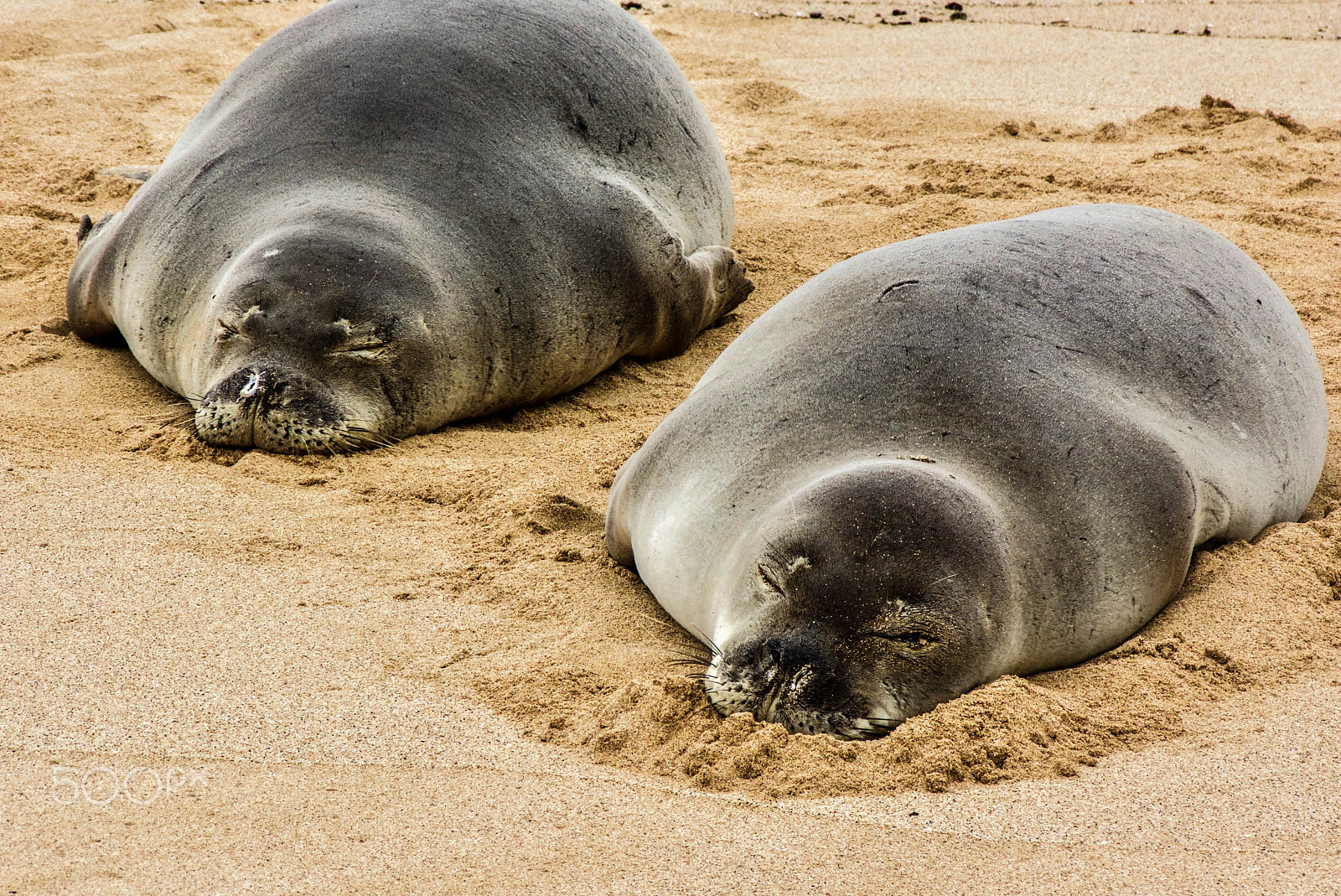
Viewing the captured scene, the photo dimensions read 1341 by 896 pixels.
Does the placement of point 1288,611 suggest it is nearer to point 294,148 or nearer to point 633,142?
point 633,142

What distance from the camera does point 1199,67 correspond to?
8.70m

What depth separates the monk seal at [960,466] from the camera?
8.07 feet

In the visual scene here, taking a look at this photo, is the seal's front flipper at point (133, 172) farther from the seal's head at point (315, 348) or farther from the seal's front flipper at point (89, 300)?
the seal's head at point (315, 348)

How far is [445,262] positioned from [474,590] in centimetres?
143

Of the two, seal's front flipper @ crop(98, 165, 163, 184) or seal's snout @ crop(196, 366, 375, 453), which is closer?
seal's snout @ crop(196, 366, 375, 453)

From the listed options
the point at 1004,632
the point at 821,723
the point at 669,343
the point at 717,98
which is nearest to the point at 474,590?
the point at 821,723

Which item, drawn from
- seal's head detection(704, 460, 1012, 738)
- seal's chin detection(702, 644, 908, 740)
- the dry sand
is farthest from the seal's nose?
seal's chin detection(702, 644, 908, 740)

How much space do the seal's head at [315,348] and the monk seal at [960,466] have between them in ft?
3.38

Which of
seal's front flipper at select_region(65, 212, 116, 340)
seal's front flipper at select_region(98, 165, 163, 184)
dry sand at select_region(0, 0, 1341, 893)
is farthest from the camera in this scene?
seal's front flipper at select_region(98, 165, 163, 184)

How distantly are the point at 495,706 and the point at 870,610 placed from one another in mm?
733

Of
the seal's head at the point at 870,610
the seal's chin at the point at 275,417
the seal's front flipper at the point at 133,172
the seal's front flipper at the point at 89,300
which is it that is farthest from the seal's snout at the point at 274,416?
the seal's front flipper at the point at 133,172

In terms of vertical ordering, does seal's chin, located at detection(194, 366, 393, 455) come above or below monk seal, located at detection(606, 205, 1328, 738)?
below

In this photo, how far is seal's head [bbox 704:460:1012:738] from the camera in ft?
7.95

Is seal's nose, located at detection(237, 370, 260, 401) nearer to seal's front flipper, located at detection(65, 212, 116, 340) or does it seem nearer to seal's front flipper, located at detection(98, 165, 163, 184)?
seal's front flipper, located at detection(65, 212, 116, 340)
